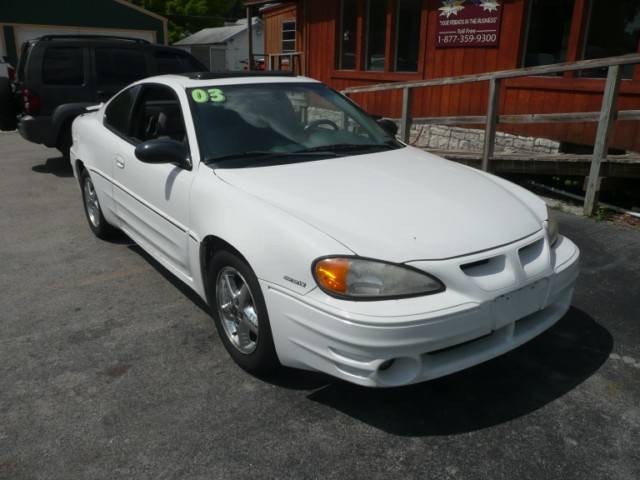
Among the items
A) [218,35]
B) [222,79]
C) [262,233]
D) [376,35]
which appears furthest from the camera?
[218,35]

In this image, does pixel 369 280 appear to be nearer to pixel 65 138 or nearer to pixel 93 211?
pixel 93 211

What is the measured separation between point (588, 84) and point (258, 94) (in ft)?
18.4

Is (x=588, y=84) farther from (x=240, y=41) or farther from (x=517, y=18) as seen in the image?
(x=240, y=41)

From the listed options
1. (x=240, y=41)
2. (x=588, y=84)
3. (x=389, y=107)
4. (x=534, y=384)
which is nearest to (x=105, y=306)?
(x=534, y=384)

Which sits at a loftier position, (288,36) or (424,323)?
(288,36)

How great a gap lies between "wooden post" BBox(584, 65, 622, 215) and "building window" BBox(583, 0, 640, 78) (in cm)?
225

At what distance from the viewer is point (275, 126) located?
375 centimetres

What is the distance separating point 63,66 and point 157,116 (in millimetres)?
5176

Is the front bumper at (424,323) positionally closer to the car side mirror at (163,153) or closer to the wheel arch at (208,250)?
the wheel arch at (208,250)

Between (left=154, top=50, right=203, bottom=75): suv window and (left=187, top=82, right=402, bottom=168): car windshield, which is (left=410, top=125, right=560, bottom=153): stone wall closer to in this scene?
(left=154, top=50, right=203, bottom=75): suv window

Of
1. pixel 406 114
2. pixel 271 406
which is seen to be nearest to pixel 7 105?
pixel 406 114

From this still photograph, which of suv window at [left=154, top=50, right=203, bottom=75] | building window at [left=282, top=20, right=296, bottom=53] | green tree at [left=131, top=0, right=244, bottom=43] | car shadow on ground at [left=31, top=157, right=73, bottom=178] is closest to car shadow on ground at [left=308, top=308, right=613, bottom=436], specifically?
car shadow on ground at [left=31, top=157, right=73, bottom=178]

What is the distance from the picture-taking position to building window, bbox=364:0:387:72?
11.4m

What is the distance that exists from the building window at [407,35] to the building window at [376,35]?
0.38m
